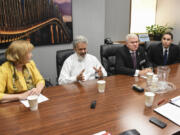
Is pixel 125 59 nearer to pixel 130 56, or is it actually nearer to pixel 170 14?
pixel 130 56

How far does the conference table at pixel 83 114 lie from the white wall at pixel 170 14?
3196mm

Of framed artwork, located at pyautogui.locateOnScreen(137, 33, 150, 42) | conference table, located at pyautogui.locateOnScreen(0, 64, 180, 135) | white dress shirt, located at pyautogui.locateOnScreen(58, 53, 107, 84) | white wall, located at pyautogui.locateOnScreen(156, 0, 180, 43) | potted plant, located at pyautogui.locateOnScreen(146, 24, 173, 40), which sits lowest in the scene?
conference table, located at pyautogui.locateOnScreen(0, 64, 180, 135)

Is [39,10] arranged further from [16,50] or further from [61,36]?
[16,50]

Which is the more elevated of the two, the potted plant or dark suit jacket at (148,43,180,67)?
the potted plant

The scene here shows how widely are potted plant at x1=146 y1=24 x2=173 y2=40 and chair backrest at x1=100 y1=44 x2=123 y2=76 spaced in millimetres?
2204

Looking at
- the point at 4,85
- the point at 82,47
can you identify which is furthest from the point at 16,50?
the point at 82,47

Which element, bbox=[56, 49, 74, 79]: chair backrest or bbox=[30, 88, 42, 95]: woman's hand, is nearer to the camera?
bbox=[30, 88, 42, 95]: woman's hand

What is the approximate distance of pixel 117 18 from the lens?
13.3 feet

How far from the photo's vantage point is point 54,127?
1.08m

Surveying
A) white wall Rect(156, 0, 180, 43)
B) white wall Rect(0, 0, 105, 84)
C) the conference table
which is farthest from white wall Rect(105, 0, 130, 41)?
the conference table

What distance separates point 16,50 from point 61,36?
1552 millimetres

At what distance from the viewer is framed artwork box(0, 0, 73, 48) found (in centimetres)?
256

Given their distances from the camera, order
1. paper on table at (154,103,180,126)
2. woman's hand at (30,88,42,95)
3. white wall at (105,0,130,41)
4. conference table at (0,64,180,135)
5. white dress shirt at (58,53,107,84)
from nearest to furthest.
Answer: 1. conference table at (0,64,180,135)
2. paper on table at (154,103,180,126)
3. woman's hand at (30,88,42,95)
4. white dress shirt at (58,53,107,84)
5. white wall at (105,0,130,41)

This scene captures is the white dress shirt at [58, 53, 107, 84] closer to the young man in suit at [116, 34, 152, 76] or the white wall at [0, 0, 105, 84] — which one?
the young man in suit at [116, 34, 152, 76]
